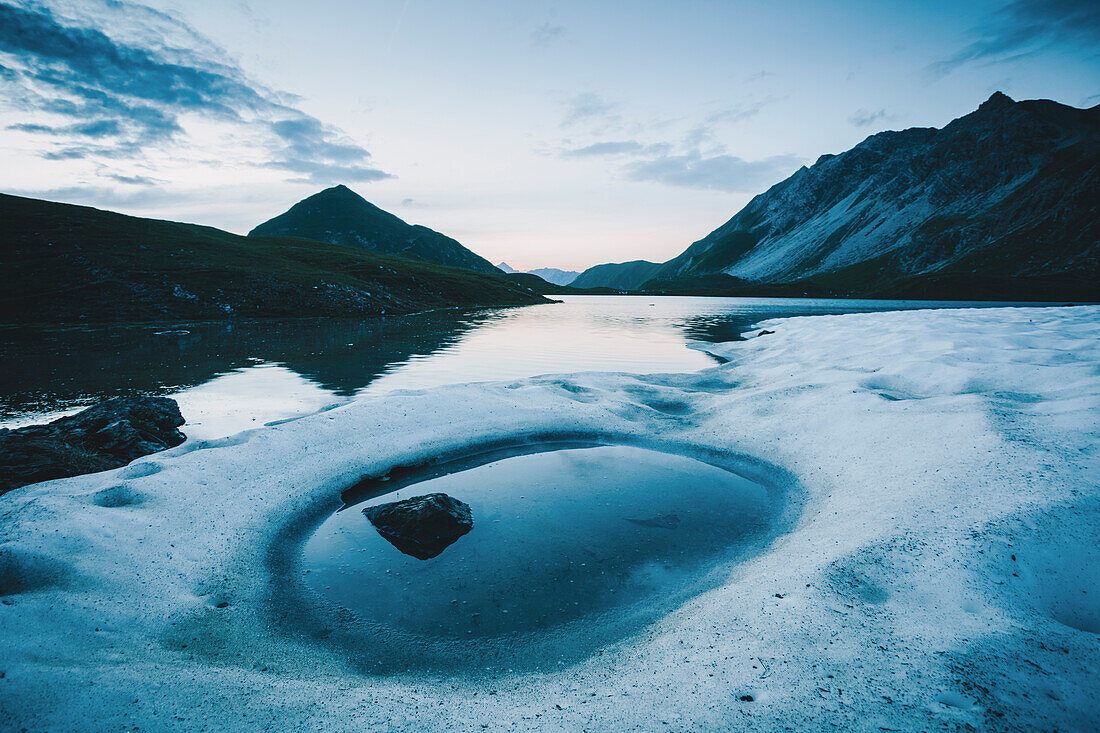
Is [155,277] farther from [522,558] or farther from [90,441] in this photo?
[522,558]

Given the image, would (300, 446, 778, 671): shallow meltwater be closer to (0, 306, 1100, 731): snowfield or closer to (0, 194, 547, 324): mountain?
(0, 306, 1100, 731): snowfield

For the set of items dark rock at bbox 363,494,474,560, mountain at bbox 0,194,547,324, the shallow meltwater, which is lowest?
the shallow meltwater

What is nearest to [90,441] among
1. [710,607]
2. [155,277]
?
[710,607]

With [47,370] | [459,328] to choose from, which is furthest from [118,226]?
[47,370]

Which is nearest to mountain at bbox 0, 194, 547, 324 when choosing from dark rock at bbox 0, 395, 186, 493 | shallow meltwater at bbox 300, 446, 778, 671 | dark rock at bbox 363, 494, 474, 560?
dark rock at bbox 0, 395, 186, 493

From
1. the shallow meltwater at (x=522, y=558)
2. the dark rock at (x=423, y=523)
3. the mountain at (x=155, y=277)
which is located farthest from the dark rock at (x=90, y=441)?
the mountain at (x=155, y=277)

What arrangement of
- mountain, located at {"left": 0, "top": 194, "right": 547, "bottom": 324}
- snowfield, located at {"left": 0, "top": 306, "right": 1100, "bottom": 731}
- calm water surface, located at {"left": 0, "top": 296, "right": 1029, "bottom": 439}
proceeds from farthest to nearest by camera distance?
mountain, located at {"left": 0, "top": 194, "right": 547, "bottom": 324}, calm water surface, located at {"left": 0, "top": 296, "right": 1029, "bottom": 439}, snowfield, located at {"left": 0, "top": 306, "right": 1100, "bottom": 731}
